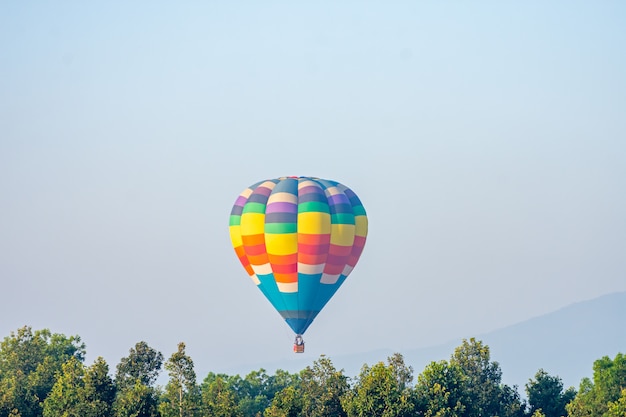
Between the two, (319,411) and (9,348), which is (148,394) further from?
(9,348)

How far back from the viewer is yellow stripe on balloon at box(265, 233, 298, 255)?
3568 inches

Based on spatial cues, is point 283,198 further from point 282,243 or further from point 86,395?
A: point 86,395

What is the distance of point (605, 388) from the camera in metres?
97.4

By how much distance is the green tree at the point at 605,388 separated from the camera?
3629 inches

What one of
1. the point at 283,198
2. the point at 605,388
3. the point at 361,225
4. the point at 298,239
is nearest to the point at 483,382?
the point at 605,388

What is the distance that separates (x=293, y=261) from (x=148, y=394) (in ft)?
45.0

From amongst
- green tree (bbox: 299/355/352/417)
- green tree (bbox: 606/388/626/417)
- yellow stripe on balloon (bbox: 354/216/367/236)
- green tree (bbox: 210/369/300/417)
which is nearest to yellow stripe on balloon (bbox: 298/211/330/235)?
yellow stripe on balloon (bbox: 354/216/367/236)

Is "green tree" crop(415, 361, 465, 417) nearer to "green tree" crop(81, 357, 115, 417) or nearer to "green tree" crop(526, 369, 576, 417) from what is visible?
"green tree" crop(526, 369, 576, 417)

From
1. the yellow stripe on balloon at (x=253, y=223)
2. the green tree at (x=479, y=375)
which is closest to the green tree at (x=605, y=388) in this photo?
the green tree at (x=479, y=375)

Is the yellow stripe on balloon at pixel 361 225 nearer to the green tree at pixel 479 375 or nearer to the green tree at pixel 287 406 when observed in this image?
the green tree at pixel 479 375

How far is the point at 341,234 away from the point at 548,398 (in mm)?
21758

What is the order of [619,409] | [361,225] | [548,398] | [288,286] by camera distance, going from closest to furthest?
[619,409], [288,286], [361,225], [548,398]

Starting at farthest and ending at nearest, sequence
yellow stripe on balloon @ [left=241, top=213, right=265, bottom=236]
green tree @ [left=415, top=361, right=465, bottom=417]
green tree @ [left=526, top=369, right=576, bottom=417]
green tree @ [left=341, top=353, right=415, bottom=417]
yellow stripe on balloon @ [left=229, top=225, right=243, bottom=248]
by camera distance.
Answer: green tree @ [left=526, top=369, right=576, bottom=417] → yellow stripe on balloon @ [left=229, top=225, right=243, bottom=248] → yellow stripe on balloon @ [left=241, top=213, right=265, bottom=236] → green tree @ [left=415, top=361, right=465, bottom=417] → green tree @ [left=341, top=353, right=415, bottom=417]

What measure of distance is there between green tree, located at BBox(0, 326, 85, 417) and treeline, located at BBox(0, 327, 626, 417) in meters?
0.27
